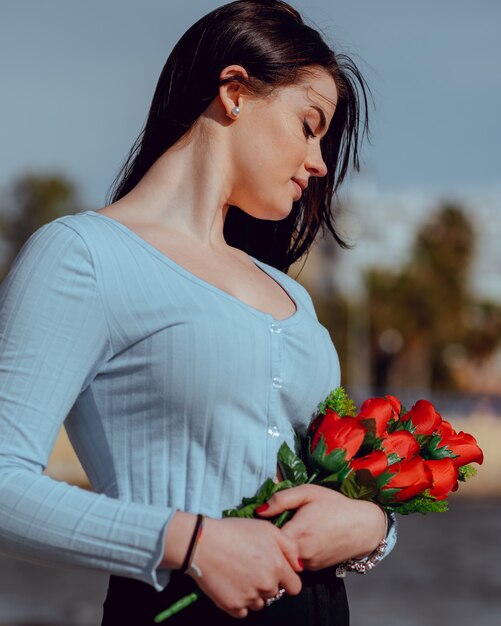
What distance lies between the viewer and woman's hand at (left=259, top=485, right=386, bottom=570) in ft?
6.52

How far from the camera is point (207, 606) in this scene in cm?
205

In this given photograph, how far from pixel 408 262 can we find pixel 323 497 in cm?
5869

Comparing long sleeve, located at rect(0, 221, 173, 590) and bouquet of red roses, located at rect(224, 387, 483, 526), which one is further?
bouquet of red roses, located at rect(224, 387, 483, 526)

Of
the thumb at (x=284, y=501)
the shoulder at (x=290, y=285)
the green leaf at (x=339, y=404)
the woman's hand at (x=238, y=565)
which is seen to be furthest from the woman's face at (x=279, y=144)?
the woman's hand at (x=238, y=565)

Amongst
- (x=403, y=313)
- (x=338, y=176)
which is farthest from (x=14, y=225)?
(x=338, y=176)

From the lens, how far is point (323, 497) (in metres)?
2.05

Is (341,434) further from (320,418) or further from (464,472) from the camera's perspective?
(464,472)

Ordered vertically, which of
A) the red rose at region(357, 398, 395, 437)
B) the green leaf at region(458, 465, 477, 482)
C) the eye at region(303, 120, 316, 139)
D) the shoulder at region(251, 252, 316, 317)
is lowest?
the green leaf at region(458, 465, 477, 482)

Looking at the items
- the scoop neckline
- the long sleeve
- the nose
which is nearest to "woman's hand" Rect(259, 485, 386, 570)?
the long sleeve

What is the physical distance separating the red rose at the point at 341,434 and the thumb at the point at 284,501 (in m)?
0.17

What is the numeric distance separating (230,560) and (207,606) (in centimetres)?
22

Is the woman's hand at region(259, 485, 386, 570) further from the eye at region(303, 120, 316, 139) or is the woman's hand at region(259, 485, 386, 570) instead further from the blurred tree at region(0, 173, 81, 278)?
the blurred tree at region(0, 173, 81, 278)

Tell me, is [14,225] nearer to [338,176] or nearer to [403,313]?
[403,313]

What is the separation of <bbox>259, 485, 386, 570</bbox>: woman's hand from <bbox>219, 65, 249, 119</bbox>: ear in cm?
69
